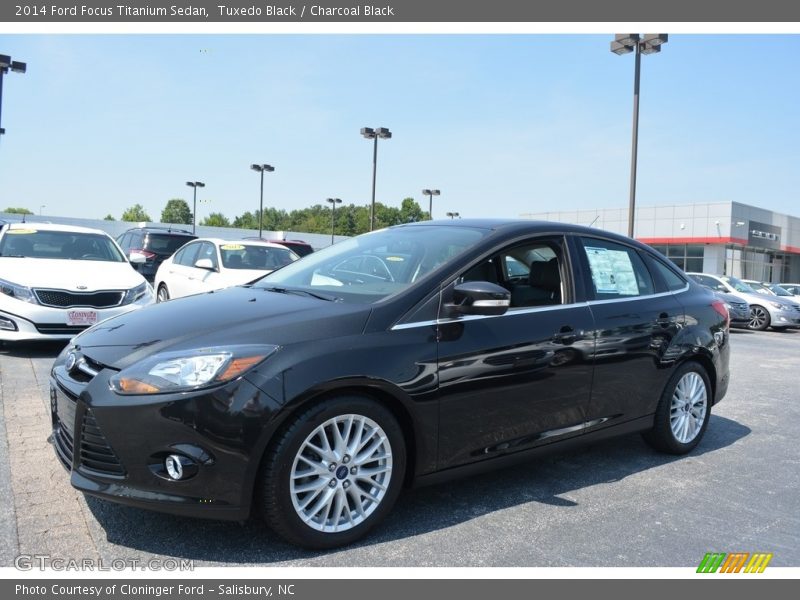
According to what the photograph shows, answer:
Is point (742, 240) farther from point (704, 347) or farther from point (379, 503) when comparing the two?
point (379, 503)

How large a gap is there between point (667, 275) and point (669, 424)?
107cm

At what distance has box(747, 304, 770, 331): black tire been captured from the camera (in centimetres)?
1771

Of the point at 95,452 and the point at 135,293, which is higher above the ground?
the point at 135,293

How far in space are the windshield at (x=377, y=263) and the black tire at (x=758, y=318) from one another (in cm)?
1636

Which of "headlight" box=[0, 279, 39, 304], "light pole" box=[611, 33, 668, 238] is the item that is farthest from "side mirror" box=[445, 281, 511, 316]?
"light pole" box=[611, 33, 668, 238]

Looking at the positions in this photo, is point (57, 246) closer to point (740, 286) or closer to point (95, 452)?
point (95, 452)

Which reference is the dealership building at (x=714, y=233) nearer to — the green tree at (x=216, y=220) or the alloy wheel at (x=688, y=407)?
the alloy wheel at (x=688, y=407)

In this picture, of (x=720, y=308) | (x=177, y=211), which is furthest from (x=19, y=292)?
(x=177, y=211)

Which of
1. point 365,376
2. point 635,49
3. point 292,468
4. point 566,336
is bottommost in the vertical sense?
point 292,468

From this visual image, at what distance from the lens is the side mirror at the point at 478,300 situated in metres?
3.32

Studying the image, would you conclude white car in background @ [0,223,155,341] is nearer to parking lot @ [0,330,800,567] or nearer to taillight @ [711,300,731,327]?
parking lot @ [0,330,800,567]

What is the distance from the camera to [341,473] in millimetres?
3035

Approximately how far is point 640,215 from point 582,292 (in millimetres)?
38757

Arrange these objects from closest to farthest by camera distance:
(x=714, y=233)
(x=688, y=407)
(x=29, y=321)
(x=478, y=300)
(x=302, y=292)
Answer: (x=478, y=300), (x=302, y=292), (x=688, y=407), (x=29, y=321), (x=714, y=233)
